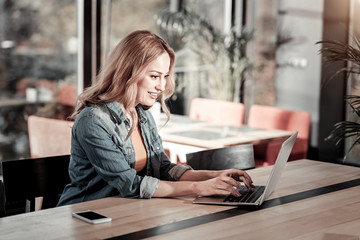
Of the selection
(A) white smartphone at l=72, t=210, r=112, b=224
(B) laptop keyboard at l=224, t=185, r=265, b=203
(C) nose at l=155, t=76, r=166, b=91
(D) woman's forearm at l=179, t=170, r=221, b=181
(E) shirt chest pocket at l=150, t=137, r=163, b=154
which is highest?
(C) nose at l=155, t=76, r=166, b=91

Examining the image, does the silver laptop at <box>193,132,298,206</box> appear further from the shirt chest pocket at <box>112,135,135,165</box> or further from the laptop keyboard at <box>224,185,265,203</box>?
the shirt chest pocket at <box>112,135,135,165</box>

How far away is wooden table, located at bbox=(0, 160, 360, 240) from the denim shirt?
0.26 feet

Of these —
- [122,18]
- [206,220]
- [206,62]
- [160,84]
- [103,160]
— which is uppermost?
[122,18]

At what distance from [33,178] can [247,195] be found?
96 centimetres

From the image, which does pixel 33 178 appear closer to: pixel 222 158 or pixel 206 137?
pixel 222 158

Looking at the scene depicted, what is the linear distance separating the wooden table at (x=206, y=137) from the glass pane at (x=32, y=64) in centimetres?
124

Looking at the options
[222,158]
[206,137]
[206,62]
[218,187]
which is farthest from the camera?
[206,62]

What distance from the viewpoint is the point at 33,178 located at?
2598 millimetres

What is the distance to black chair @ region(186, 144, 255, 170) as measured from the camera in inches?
117

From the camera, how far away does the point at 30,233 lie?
184cm

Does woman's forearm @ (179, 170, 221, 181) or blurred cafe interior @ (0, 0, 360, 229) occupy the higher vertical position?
blurred cafe interior @ (0, 0, 360, 229)

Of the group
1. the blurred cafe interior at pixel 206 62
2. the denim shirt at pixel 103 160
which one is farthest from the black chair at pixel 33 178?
the blurred cafe interior at pixel 206 62

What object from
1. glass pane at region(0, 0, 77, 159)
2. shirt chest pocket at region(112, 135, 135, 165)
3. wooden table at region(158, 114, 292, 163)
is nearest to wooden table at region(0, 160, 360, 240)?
shirt chest pocket at region(112, 135, 135, 165)

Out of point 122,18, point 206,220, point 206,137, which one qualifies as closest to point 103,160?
point 206,220
